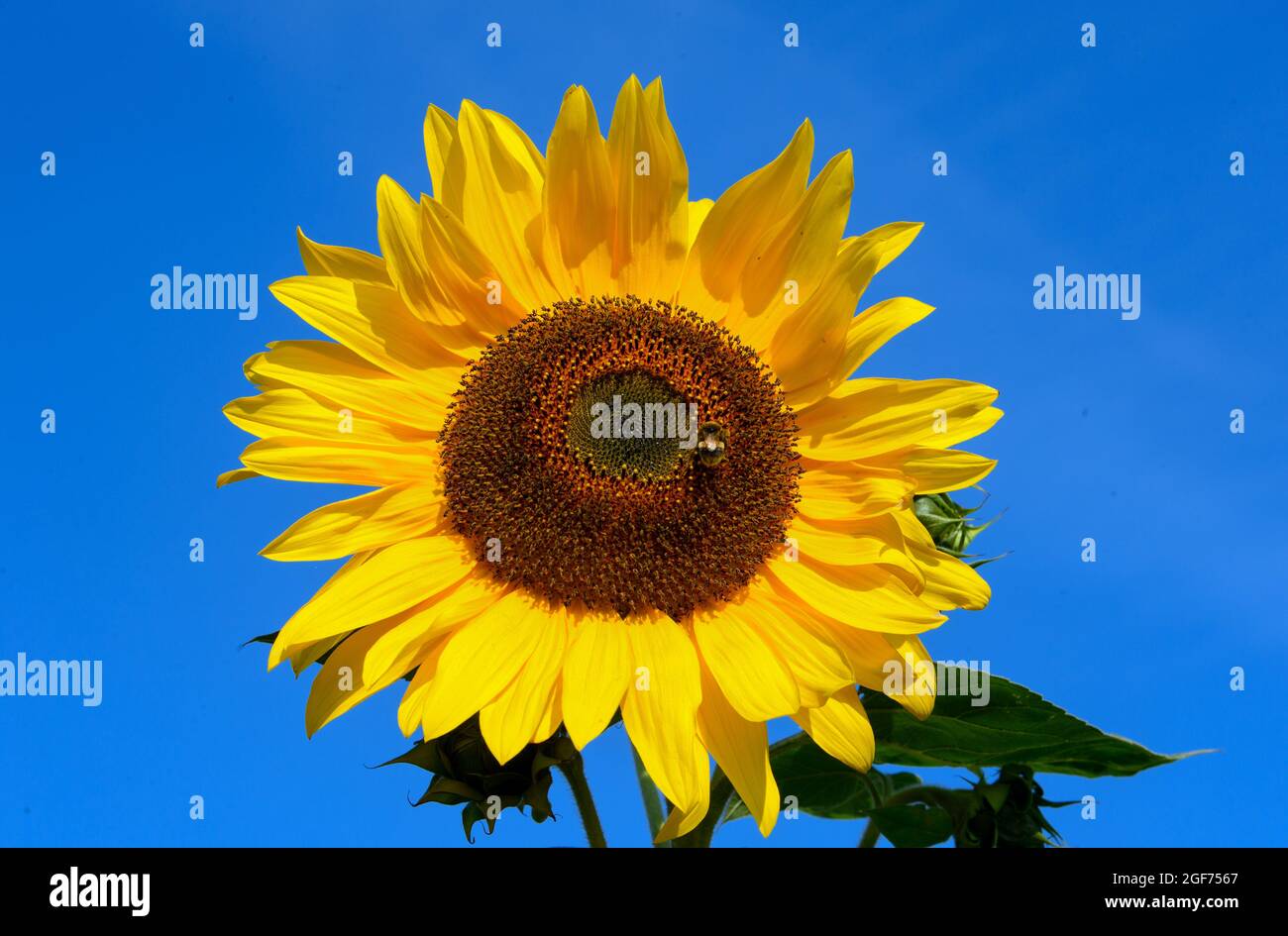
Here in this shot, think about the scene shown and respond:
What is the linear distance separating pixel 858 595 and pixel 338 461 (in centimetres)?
176

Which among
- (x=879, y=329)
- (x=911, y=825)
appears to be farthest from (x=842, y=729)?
(x=879, y=329)

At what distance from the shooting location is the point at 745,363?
165 inches

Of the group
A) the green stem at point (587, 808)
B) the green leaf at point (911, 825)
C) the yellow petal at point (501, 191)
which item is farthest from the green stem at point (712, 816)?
the yellow petal at point (501, 191)

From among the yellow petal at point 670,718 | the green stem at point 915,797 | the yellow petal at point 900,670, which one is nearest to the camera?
the yellow petal at point 670,718

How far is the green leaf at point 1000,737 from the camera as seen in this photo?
4012mm

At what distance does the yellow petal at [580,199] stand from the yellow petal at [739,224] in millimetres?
317

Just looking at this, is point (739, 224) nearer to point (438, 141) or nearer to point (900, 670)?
point (438, 141)

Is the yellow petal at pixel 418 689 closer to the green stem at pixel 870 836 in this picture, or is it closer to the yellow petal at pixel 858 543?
the yellow petal at pixel 858 543

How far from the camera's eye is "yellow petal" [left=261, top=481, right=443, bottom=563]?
3.71 metres

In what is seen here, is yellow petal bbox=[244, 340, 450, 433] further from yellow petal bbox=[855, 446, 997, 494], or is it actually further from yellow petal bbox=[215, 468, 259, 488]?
yellow petal bbox=[855, 446, 997, 494]

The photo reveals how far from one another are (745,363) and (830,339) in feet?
1.08

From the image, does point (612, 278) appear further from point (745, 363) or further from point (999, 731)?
point (999, 731)

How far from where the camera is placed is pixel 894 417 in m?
4.00
